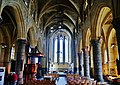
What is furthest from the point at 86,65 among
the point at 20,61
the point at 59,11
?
the point at 59,11

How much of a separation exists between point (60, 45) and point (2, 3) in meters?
29.8

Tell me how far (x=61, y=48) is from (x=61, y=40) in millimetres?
2093

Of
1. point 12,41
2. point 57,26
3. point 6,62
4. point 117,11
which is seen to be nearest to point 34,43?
point 12,41

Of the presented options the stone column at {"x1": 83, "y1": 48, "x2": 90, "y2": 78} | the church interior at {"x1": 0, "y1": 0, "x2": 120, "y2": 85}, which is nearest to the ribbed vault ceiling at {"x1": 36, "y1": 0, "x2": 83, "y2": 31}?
the church interior at {"x1": 0, "y1": 0, "x2": 120, "y2": 85}

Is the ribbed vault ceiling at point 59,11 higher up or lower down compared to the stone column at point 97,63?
higher up

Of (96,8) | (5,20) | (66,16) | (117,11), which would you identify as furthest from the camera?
(66,16)

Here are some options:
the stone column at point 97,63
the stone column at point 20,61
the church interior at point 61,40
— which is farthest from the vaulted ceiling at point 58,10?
the stone column at point 97,63

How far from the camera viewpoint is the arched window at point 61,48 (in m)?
36.9

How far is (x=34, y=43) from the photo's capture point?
1862cm

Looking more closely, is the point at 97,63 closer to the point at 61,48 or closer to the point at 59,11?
the point at 59,11

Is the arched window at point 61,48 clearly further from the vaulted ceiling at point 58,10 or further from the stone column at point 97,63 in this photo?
the stone column at point 97,63

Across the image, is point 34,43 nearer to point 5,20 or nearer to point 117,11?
point 5,20

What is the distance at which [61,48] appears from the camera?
37750 millimetres

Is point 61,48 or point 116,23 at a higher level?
point 61,48
